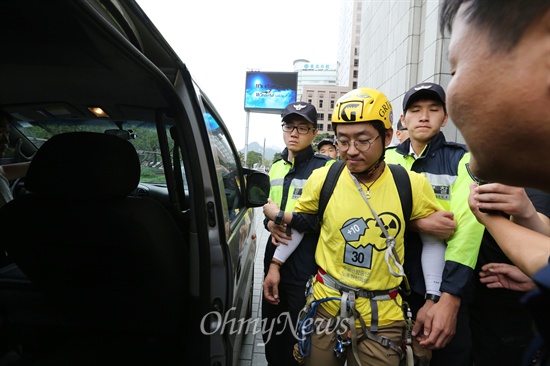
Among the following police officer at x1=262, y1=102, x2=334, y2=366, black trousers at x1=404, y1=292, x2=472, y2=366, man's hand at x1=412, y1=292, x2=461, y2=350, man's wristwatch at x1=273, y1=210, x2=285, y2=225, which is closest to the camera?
man's hand at x1=412, y1=292, x2=461, y2=350

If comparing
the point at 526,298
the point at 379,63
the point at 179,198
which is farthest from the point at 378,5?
the point at 526,298

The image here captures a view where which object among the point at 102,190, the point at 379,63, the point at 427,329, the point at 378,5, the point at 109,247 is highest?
the point at 378,5

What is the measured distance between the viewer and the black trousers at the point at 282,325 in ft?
7.62

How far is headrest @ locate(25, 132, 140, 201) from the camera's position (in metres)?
1.49

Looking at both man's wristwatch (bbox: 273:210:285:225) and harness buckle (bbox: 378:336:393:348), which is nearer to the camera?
harness buckle (bbox: 378:336:393:348)

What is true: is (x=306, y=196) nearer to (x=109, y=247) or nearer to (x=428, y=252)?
(x=428, y=252)

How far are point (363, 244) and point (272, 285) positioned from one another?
0.80m

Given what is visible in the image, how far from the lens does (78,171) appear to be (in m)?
1.49

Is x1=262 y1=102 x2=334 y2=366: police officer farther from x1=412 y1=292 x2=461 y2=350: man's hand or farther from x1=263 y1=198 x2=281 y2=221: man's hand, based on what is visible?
x1=412 y1=292 x2=461 y2=350: man's hand

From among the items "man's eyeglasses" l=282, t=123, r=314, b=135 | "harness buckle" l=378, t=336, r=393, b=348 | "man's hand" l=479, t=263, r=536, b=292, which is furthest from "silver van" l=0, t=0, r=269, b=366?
"man's hand" l=479, t=263, r=536, b=292

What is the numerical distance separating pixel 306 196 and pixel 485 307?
1.24 meters

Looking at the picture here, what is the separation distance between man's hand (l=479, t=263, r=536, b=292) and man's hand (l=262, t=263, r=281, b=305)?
4.04 ft

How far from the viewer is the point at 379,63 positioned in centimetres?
1712

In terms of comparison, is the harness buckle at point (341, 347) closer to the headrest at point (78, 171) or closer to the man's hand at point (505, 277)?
the man's hand at point (505, 277)
